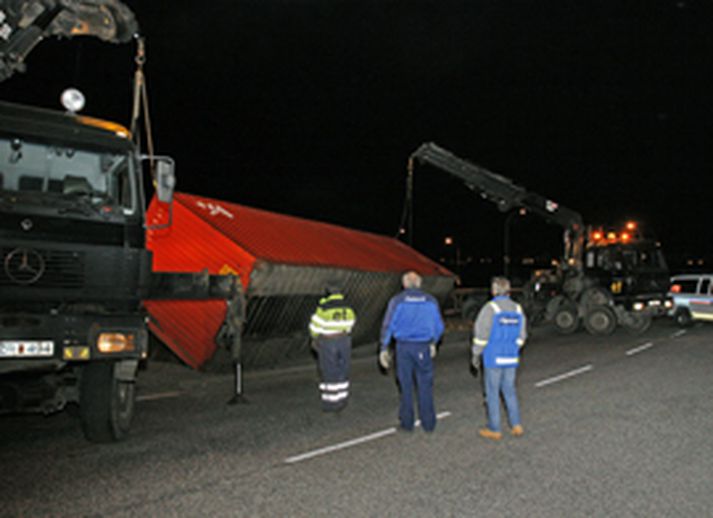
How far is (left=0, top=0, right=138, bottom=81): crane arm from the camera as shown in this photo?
24.3 feet

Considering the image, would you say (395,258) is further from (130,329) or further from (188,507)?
(188,507)

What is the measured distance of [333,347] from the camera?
7801mm

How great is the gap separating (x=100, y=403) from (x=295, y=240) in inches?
302

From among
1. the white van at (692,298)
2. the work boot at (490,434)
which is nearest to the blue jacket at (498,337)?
the work boot at (490,434)

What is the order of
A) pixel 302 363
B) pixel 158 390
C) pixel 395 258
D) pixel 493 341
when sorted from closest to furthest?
pixel 493 341 < pixel 158 390 < pixel 302 363 < pixel 395 258

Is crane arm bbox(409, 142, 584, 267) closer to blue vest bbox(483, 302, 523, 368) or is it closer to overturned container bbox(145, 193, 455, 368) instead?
overturned container bbox(145, 193, 455, 368)

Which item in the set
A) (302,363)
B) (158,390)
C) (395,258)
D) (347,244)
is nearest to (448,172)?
(395,258)

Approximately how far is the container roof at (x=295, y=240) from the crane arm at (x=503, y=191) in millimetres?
3374

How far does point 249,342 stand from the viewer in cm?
1175

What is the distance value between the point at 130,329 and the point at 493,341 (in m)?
3.73

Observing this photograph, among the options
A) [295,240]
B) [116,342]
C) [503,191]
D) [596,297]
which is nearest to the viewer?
[116,342]

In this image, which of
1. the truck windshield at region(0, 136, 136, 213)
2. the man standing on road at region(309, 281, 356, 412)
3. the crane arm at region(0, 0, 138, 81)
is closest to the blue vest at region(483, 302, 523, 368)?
the man standing on road at region(309, 281, 356, 412)

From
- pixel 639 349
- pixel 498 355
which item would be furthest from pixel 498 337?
pixel 639 349

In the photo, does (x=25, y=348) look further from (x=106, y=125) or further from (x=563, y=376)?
(x=563, y=376)
